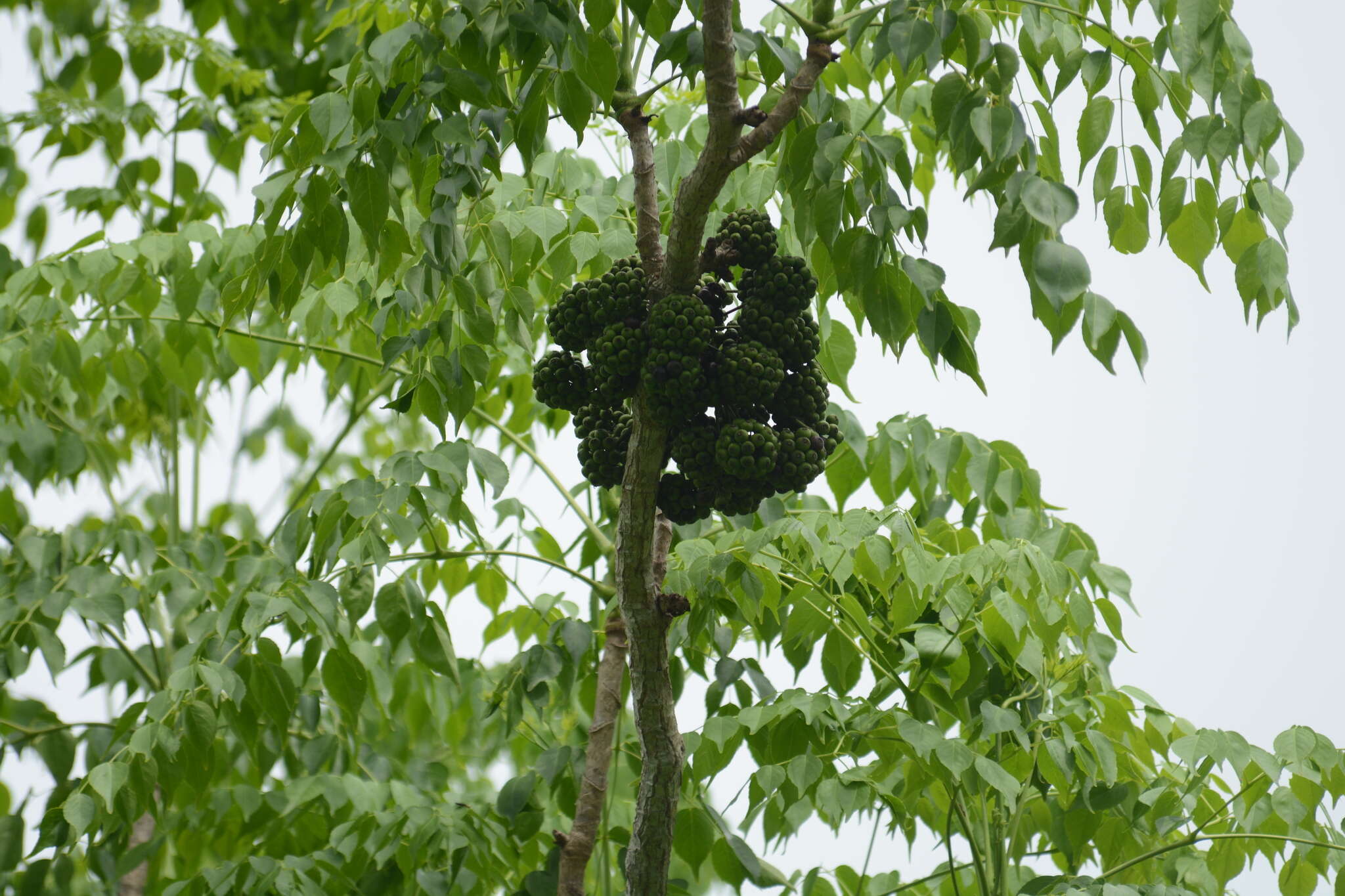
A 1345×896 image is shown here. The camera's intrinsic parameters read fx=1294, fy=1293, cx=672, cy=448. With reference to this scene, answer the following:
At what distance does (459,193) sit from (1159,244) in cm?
110

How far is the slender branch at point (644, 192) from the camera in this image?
2094mm

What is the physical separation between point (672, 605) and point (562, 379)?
417 millimetres

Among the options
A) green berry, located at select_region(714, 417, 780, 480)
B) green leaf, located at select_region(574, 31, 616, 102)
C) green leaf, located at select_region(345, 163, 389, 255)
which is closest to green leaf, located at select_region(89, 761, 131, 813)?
green leaf, located at select_region(345, 163, 389, 255)

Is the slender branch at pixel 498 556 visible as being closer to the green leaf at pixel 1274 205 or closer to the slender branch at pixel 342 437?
the slender branch at pixel 342 437

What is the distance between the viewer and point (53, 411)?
3.81m

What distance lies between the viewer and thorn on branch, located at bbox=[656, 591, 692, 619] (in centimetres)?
209

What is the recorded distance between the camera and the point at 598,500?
3.74 meters

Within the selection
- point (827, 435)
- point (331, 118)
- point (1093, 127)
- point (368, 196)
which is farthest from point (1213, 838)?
point (331, 118)

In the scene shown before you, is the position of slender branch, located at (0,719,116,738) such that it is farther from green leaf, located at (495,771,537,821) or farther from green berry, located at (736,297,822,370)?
green berry, located at (736,297,822,370)

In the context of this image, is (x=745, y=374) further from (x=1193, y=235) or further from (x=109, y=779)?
(x=109, y=779)

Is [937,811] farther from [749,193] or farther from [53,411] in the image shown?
[53,411]

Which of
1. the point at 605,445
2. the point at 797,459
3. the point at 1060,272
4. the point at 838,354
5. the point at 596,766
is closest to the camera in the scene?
the point at 1060,272

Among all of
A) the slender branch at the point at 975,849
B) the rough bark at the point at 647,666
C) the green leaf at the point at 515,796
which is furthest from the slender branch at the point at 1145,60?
the green leaf at the point at 515,796

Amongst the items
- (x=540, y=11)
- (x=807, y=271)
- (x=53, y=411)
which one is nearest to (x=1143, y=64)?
(x=807, y=271)
